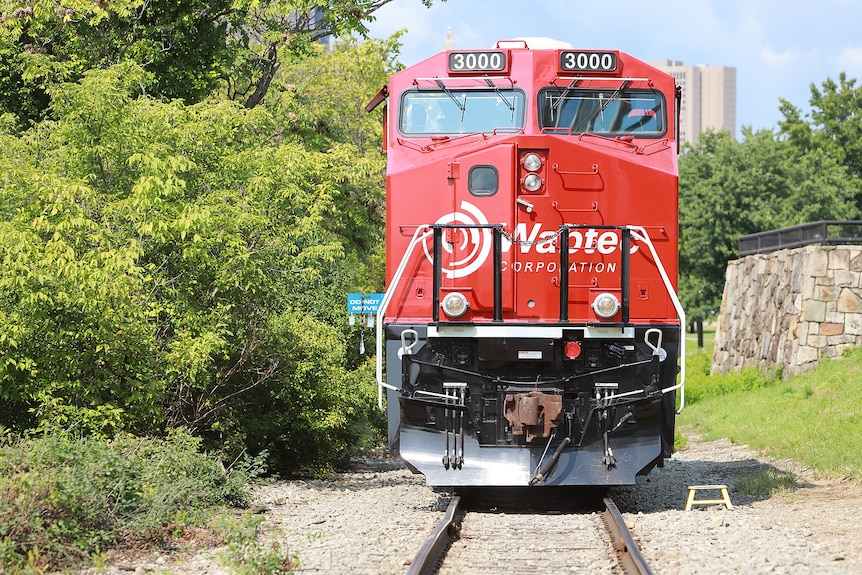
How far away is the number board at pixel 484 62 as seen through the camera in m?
10.9

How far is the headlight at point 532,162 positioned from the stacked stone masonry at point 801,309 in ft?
50.3

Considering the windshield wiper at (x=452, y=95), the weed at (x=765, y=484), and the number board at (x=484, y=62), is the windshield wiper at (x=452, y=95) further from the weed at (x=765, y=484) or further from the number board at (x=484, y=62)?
the weed at (x=765, y=484)

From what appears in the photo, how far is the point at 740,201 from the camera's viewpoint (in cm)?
4894

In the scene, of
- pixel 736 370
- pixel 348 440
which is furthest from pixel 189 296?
pixel 736 370

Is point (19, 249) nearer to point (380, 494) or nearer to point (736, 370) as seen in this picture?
point (380, 494)

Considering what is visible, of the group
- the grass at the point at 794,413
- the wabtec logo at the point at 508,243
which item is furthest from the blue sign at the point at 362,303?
A: the wabtec logo at the point at 508,243

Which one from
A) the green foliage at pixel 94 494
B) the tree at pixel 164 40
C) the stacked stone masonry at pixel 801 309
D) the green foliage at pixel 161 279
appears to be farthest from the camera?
the stacked stone masonry at pixel 801 309

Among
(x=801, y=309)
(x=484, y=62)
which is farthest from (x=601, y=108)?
(x=801, y=309)

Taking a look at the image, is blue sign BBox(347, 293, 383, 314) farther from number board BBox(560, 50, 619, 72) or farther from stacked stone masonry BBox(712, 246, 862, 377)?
stacked stone masonry BBox(712, 246, 862, 377)

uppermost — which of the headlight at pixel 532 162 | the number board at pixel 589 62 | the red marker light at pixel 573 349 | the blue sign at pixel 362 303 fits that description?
the number board at pixel 589 62

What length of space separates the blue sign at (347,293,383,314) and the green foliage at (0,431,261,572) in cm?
718

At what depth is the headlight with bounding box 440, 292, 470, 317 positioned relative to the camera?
10258mm

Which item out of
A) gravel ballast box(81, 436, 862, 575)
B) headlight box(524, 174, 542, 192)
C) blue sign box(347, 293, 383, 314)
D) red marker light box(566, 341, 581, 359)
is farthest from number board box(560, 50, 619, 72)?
blue sign box(347, 293, 383, 314)

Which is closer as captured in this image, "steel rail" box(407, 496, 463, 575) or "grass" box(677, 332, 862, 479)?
"steel rail" box(407, 496, 463, 575)
